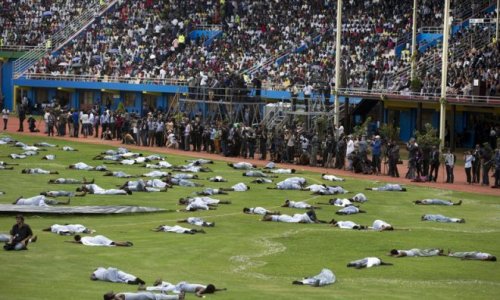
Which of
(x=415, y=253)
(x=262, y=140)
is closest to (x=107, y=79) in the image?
(x=262, y=140)

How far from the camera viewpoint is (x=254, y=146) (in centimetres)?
5441

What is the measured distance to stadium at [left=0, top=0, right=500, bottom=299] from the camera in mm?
24312

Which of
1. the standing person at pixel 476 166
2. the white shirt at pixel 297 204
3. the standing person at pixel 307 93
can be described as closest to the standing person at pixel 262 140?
the standing person at pixel 307 93

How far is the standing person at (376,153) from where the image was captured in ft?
154

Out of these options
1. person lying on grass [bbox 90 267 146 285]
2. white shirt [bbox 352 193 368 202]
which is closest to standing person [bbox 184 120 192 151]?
white shirt [bbox 352 193 368 202]

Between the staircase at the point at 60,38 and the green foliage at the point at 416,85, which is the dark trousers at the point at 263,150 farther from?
the staircase at the point at 60,38

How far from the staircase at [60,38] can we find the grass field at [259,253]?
51.0 meters

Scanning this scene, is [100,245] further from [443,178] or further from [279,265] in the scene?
[443,178]

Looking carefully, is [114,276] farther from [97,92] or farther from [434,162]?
[97,92]

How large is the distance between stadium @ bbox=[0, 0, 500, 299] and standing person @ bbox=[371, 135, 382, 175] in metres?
0.12

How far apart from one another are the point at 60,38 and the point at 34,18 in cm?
480

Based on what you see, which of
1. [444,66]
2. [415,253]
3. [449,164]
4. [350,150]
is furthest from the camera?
[444,66]

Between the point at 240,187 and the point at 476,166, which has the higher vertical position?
the point at 476,166

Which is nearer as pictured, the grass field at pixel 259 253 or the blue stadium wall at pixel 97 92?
the grass field at pixel 259 253
